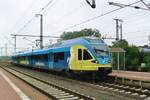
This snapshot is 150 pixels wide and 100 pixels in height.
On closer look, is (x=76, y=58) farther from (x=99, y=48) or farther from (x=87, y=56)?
(x=99, y=48)

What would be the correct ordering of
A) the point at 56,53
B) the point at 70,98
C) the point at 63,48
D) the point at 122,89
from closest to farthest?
1. the point at 70,98
2. the point at 122,89
3. the point at 63,48
4. the point at 56,53

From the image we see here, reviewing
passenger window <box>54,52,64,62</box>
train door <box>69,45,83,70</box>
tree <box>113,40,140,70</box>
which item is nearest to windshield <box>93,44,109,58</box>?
train door <box>69,45,83,70</box>

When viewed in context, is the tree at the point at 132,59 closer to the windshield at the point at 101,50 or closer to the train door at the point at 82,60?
the train door at the point at 82,60

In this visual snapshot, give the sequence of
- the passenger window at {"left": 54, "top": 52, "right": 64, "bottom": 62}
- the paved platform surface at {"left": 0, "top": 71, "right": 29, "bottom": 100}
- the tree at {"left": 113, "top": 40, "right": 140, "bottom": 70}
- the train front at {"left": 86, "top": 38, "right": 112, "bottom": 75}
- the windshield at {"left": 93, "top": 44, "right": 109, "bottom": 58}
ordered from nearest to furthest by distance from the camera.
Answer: the paved platform surface at {"left": 0, "top": 71, "right": 29, "bottom": 100}
the train front at {"left": 86, "top": 38, "right": 112, "bottom": 75}
the windshield at {"left": 93, "top": 44, "right": 109, "bottom": 58}
the passenger window at {"left": 54, "top": 52, "right": 64, "bottom": 62}
the tree at {"left": 113, "top": 40, "right": 140, "bottom": 70}

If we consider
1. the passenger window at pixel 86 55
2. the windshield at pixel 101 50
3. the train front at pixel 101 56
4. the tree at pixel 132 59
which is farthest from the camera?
the tree at pixel 132 59

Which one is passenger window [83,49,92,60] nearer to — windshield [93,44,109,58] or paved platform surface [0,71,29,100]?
windshield [93,44,109,58]

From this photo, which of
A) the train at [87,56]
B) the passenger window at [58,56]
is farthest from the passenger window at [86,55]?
the passenger window at [58,56]

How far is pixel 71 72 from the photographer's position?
105 ft

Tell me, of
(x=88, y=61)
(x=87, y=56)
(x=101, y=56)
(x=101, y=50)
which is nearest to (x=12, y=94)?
(x=88, y=61)

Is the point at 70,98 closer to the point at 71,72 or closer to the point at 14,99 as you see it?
the point at 14,99

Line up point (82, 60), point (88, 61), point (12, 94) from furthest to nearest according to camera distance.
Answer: point (82, 60) < point (88, 61) < point (12, 94)

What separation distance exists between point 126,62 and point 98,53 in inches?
1079

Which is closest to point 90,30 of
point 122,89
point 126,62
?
point 126,62

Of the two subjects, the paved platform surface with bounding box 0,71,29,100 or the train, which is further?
the train
